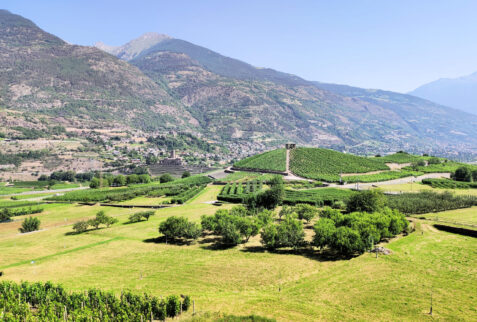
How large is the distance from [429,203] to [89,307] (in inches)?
3651

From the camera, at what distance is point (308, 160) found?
176 meters

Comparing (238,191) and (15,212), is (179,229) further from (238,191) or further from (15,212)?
(15,212)

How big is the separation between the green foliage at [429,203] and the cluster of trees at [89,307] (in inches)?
2916

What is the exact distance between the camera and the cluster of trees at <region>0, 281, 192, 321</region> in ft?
113

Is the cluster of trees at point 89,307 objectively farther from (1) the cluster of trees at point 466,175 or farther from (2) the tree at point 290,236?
(1) the cluster of trees at point 466,175

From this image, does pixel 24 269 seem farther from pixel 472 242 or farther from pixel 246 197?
pixel 472 242

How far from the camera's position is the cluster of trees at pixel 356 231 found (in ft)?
183

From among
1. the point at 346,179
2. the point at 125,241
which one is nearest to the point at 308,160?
the point at 346,179

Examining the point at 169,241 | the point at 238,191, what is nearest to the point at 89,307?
the point at 169,241

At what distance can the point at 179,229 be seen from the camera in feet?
223

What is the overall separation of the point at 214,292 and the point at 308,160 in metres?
141

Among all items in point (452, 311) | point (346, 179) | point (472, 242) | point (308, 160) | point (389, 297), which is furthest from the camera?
point (308, 160)

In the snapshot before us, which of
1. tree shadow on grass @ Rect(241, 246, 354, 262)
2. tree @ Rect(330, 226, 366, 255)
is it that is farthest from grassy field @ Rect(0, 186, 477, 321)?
tree @ Rect(330, 226, 366, 255)

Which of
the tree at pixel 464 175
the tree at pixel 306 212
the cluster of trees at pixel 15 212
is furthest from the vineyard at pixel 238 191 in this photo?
the tree at pixel 464 175
